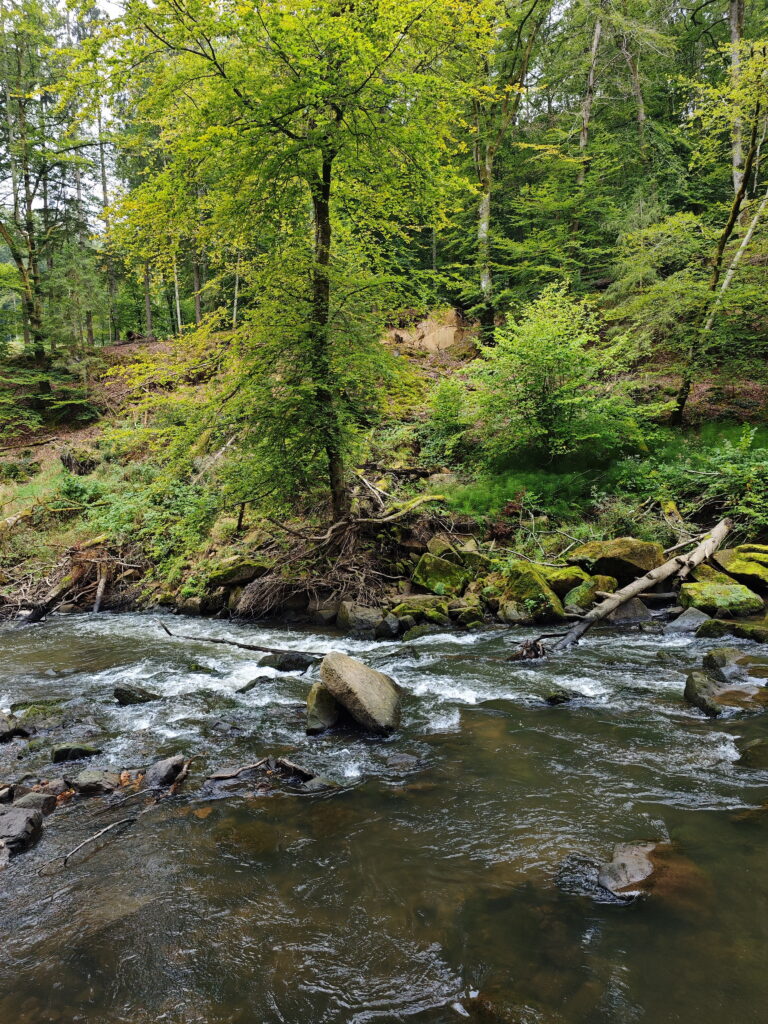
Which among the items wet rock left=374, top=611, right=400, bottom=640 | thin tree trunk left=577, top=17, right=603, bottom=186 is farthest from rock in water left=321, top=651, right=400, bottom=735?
thin tree trunk left=577, top=17, right=603, bottom=186

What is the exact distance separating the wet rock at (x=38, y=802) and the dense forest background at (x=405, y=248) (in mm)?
5915

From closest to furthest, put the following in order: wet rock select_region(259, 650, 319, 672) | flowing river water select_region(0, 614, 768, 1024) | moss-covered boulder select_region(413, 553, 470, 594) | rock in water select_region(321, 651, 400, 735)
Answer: flowing river water select_region(0, 614, 768, 1024) < rock in water select_region(321, 651, 400, 735) < wet rock select_region(259, 650, 319, 672) < moss-covered boulder select_region(413, 553, 470, 594)

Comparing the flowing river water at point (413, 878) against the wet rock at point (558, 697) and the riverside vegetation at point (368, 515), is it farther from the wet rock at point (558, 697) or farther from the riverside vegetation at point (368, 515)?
the wet rock at point (558, 697)

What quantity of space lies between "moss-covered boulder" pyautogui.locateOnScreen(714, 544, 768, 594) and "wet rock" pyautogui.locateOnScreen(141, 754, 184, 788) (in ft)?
30.3

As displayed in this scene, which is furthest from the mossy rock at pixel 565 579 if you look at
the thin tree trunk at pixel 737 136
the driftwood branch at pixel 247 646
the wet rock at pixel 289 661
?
the thin tree trunk at pixel 737 136

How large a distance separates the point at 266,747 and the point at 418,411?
11981mm

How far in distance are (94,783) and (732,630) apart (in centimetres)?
865

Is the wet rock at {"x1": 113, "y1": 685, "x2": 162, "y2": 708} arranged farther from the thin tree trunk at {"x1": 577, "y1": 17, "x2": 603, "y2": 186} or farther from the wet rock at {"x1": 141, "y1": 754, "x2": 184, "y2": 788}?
the thin tree trunk at {"x1": 577, "y1": 17, "x2": 603, "y2": 186}

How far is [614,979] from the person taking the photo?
273cm

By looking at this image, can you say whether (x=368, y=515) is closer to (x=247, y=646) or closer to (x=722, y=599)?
(x=247, y=646)

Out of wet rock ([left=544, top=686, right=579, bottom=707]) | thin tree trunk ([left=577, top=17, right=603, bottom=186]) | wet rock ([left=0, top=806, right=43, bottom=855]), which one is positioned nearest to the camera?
wet rock ([left=0, top=806, right=43, bottom=855])

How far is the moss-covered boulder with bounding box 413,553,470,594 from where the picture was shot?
10797 millimetres

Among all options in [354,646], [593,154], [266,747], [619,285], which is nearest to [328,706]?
[266,747]

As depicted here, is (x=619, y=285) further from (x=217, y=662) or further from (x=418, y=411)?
(x=217, y=662)
